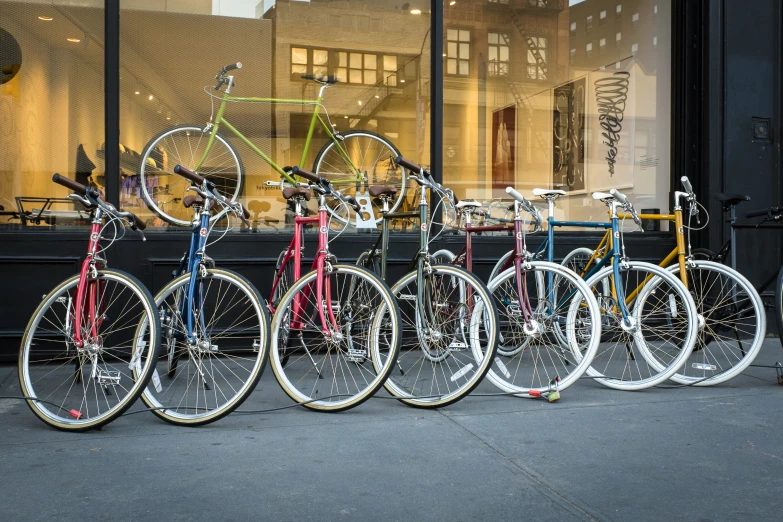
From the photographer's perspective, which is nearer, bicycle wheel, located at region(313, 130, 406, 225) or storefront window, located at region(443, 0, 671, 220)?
bicycle wheel, located at region(313, 130, 406, 225)

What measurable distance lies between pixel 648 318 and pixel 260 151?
3.48 meters

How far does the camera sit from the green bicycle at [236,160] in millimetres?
6469

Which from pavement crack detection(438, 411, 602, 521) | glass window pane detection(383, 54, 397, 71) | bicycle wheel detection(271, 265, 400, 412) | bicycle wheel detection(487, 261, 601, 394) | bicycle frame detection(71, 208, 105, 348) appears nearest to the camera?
pavement crack detection(438, 411, 602, 521)

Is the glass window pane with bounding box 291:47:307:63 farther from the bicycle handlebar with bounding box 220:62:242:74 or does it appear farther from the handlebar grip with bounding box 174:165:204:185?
the handlebar grip with bounding box 174:165:204:185

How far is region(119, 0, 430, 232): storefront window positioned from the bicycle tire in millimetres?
2605

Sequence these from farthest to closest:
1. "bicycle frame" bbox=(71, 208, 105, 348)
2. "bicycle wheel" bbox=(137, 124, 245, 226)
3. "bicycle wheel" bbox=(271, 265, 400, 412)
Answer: "bicycle wheel" bbox=(137, 124, 245, 226)
"bicycle wheel" bbox=(271, 265, 400, 412)
"bicycle frame" bbox=(71, 208, 105, 348)

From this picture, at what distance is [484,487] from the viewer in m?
3.23

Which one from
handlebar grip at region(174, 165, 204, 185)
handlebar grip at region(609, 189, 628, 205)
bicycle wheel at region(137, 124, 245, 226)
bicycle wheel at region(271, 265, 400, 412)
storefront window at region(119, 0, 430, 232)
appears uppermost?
storefront window at region(119, 0, 430, 232)

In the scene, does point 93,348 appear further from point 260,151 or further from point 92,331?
point 260,151

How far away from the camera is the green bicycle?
647 centimetres

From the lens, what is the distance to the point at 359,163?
7086 millimetres

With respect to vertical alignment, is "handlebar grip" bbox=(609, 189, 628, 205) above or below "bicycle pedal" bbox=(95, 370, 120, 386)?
above

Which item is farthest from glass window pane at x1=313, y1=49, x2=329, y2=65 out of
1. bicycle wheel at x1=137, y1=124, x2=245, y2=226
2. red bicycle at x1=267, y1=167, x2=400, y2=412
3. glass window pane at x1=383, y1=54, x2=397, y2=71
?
red bicycle at x1=267, y1=167, x2=400, y2=412

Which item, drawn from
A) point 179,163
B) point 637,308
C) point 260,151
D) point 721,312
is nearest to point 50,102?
point 179,163
